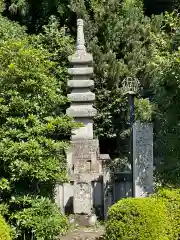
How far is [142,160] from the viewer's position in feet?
27.0

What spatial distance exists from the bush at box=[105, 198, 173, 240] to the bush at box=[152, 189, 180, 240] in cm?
31

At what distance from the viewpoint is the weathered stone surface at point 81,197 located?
371 inches

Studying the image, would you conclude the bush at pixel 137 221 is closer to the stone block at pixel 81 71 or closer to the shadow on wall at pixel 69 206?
the shadow on wall at pixel 69 206

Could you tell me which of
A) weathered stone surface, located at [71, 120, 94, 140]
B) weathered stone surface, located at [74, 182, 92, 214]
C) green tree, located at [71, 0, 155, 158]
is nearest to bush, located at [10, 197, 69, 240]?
weathered stone surface, located at [74, 182, 92, 214]

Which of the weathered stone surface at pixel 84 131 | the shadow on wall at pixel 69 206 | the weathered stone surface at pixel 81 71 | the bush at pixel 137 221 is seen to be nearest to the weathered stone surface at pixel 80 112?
the weathered stone surface at pixel 84 131

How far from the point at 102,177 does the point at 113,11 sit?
583 cm

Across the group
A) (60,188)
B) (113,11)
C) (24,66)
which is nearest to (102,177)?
(60,188)

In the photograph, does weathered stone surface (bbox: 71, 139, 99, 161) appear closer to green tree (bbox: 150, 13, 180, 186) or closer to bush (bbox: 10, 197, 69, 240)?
green tree (bbox: 150, 13, 180, 186)

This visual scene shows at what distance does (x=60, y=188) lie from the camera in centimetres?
955

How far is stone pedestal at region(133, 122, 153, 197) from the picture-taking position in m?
8.16

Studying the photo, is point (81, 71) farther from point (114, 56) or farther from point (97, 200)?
point (97, 200)

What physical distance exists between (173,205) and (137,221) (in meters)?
0.83

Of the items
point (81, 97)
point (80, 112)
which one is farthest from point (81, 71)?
point (80, 112)

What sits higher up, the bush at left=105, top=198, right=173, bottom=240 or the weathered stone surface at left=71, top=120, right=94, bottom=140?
the weathered stone surface at left=71, top=120, right=94, bottom=140
